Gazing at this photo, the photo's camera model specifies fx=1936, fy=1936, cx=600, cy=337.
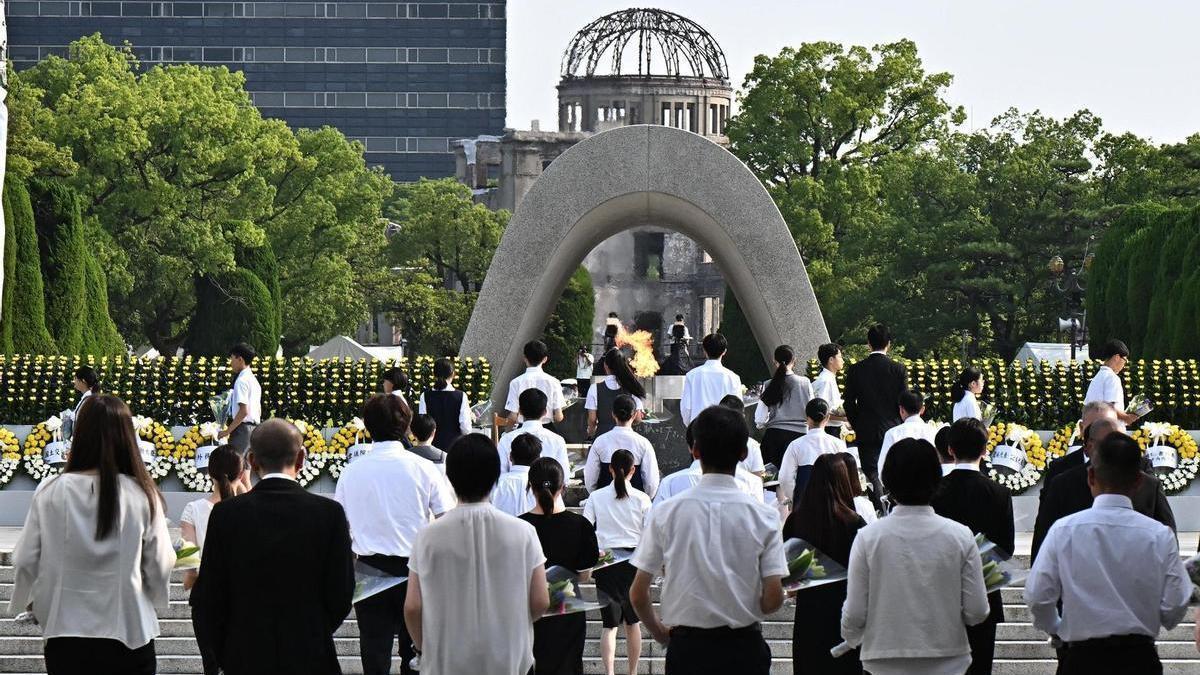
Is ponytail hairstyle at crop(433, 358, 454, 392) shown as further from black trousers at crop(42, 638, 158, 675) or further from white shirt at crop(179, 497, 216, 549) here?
black trousers at crop(42, 638, 158, 675)

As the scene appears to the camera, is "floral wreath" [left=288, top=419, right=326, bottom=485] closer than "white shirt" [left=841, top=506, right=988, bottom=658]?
No

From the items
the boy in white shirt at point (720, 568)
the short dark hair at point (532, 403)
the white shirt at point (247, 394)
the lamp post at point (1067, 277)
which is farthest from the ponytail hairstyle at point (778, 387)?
the lamp post at point (1067, 277)

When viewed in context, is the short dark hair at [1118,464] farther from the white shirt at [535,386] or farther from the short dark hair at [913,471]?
the white shirt at [535,386]

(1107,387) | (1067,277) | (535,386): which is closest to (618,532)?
(535,386)

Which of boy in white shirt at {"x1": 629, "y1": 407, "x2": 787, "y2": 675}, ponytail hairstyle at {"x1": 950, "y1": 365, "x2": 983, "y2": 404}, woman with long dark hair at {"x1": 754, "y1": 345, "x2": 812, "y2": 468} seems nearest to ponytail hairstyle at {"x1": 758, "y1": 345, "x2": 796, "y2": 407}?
woman with long dark hair at {"x1": 754, "y1": 345, "x2": 812, "y2": 468}

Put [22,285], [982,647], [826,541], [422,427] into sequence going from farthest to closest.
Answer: [22,285] → [422,427] → [982,647] → [826,541]

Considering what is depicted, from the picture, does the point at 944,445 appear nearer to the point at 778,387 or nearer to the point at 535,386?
the point at 778,387

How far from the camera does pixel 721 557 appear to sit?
6.61 m

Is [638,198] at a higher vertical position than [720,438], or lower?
higher

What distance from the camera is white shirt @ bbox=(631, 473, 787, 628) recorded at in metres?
6.59

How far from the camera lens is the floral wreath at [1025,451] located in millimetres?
16234

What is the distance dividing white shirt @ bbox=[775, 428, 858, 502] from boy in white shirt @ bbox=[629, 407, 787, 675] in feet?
16.0

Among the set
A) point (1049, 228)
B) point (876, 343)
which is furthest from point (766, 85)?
point (876, 343)

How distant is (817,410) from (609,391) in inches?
105
